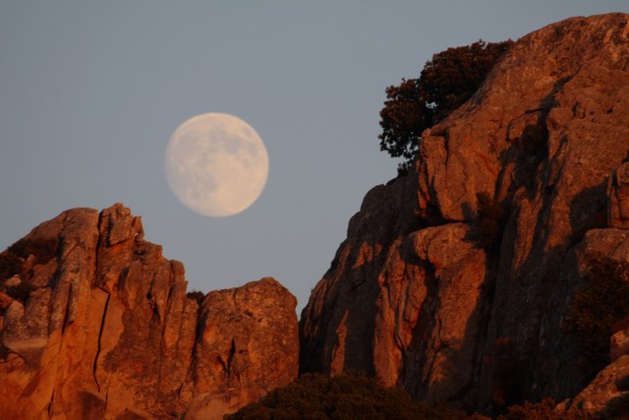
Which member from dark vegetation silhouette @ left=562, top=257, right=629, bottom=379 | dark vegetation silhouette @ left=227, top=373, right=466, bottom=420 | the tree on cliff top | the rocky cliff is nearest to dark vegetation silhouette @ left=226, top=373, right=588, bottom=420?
dark vegetation silhouette @ left=227, top=373, right=466, bottom=420

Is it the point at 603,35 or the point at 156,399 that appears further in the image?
the point at 156,399

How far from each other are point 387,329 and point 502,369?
13.5 metres

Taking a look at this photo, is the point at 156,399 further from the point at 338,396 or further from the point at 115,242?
the point at 338,396

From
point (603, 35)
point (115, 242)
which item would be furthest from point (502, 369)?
point (115, 242)

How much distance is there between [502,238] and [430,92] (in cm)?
3066

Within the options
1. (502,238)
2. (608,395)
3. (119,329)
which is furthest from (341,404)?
(119,329)

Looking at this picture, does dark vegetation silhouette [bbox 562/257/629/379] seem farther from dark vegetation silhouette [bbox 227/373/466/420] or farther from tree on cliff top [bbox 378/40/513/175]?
tree on cliff top [bbox 378/40/513/175]

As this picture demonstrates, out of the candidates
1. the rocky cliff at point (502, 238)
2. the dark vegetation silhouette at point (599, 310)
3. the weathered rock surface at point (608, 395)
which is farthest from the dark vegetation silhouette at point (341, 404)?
the weathered rock surface at point (608, 395)

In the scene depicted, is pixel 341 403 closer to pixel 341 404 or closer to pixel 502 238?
pixel 341 404

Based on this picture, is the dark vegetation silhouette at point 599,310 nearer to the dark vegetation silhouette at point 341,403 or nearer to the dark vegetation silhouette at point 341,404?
the dark vegetation silhouette at point 341,404

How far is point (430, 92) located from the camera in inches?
3521

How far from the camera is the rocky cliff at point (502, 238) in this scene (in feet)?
173

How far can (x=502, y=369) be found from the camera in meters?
53.6

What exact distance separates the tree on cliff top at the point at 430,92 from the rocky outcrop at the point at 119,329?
55.5 ft
